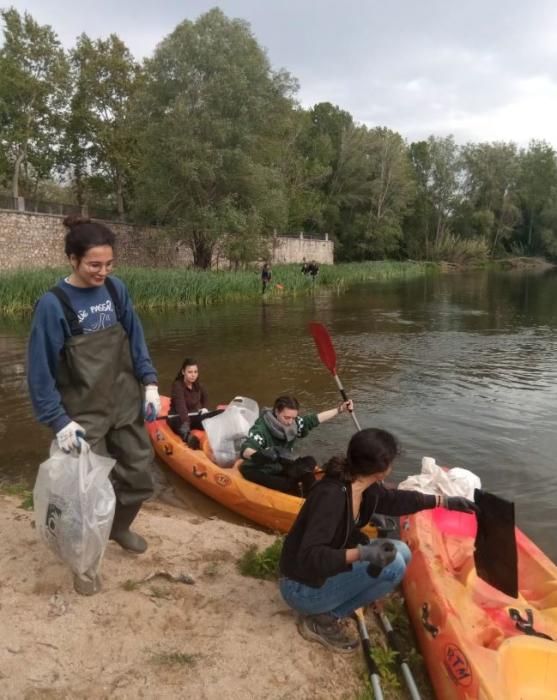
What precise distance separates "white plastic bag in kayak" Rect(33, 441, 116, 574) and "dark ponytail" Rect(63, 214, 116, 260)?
2.97 ft

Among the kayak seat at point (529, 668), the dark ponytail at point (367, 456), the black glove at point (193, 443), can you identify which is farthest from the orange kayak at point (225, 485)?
the kayak seat at point (529, 668)

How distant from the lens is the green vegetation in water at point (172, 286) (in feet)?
50.6

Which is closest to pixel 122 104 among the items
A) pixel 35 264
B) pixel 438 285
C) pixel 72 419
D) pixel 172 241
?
pixel 172 241

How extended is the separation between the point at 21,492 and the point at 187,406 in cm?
188

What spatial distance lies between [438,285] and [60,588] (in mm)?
30380

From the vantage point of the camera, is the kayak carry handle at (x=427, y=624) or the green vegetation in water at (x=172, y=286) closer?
the kayak carry handle at (x=427, y=624)

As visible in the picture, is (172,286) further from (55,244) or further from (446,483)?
(446,483)

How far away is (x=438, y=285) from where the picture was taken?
3111cm

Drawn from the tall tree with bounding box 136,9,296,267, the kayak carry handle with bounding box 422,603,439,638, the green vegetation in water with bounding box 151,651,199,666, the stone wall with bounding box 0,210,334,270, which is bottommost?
the kayak carry handle with bounding box 422,603,439,638

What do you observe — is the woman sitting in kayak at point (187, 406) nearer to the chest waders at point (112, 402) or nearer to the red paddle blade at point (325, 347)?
the red paddle blade at point (325, 347)

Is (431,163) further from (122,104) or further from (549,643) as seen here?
(549,643)

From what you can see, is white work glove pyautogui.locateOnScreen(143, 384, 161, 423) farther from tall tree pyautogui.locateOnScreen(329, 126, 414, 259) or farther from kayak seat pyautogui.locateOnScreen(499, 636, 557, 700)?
tall tree pyautogui.locateOnScreen(329, 126, 414, 259)

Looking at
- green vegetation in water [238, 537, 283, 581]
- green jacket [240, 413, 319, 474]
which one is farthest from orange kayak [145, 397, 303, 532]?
green vegetation in water [238, 537, 283, 581]

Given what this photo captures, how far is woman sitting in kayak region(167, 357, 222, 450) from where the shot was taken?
5812 millimetres
